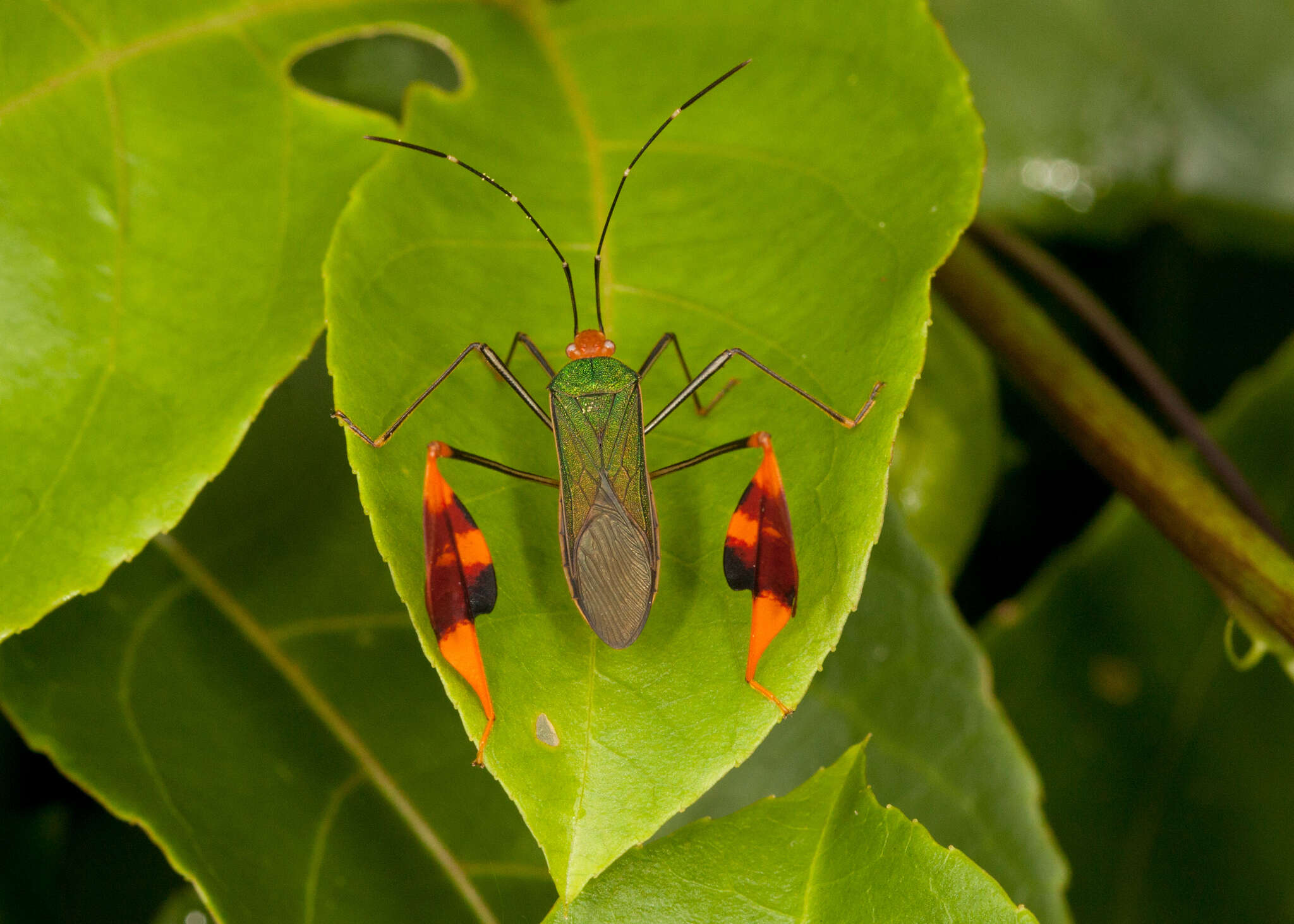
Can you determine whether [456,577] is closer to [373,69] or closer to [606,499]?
[606,499]

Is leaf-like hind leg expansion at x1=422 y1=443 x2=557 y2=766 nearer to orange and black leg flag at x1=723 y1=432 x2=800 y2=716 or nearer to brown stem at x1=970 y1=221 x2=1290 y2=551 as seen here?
orange and black leg flag at x1=723 y1=432 x2=800 y2=716

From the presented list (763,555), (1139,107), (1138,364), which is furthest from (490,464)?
(1139,107)

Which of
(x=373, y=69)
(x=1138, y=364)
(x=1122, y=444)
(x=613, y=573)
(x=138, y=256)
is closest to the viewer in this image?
(x=613, y=573)

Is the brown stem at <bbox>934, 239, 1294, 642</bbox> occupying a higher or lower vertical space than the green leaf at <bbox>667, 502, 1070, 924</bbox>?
higher


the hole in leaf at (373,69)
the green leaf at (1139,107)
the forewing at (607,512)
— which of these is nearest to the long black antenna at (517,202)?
the forewing at (607,512)

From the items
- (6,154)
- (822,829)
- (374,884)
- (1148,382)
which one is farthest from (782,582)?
(6,154)

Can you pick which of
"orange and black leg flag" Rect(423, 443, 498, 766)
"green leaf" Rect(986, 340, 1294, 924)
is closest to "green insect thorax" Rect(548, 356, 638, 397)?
"orange and black leg flag" Rect(423, 443, 498, 766)

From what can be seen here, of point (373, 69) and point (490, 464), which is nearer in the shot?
point (490, 464)
